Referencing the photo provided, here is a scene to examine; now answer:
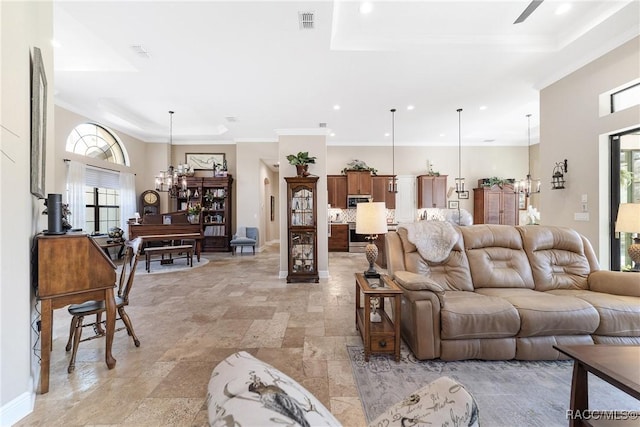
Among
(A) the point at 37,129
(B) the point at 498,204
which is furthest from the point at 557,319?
(B) the point at 498,204

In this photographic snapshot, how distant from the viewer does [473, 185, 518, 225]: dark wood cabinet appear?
7965 mm

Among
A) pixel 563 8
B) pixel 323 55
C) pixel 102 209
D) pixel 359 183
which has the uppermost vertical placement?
pixel 563 8

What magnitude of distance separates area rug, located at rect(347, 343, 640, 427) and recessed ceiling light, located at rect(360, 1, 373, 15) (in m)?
3.57

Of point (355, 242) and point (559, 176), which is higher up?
point (559, 176)

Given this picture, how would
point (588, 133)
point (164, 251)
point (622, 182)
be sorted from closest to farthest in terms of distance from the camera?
point (622, 182)
point (588, 133)
point (164, 251)

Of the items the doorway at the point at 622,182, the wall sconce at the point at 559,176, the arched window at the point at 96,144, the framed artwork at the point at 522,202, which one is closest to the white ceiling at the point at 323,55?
the arched window at the point at 96,144

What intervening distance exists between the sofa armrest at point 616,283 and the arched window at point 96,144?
880cm

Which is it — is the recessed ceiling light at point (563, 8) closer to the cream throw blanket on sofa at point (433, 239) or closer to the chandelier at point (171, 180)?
the cream throw blanket on sofa at point (433, 239)

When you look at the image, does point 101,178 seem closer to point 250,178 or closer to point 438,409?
point 250,178

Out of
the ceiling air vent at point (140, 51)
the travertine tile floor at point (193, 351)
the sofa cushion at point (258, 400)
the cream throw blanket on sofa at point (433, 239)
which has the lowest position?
the travertine tile floor at point (193, 351)

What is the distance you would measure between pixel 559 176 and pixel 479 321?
3.25 m

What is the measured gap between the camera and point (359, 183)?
26.1 feet

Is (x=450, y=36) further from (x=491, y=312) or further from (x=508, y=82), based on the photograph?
(x=491, y=312)

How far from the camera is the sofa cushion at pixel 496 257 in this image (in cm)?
269
